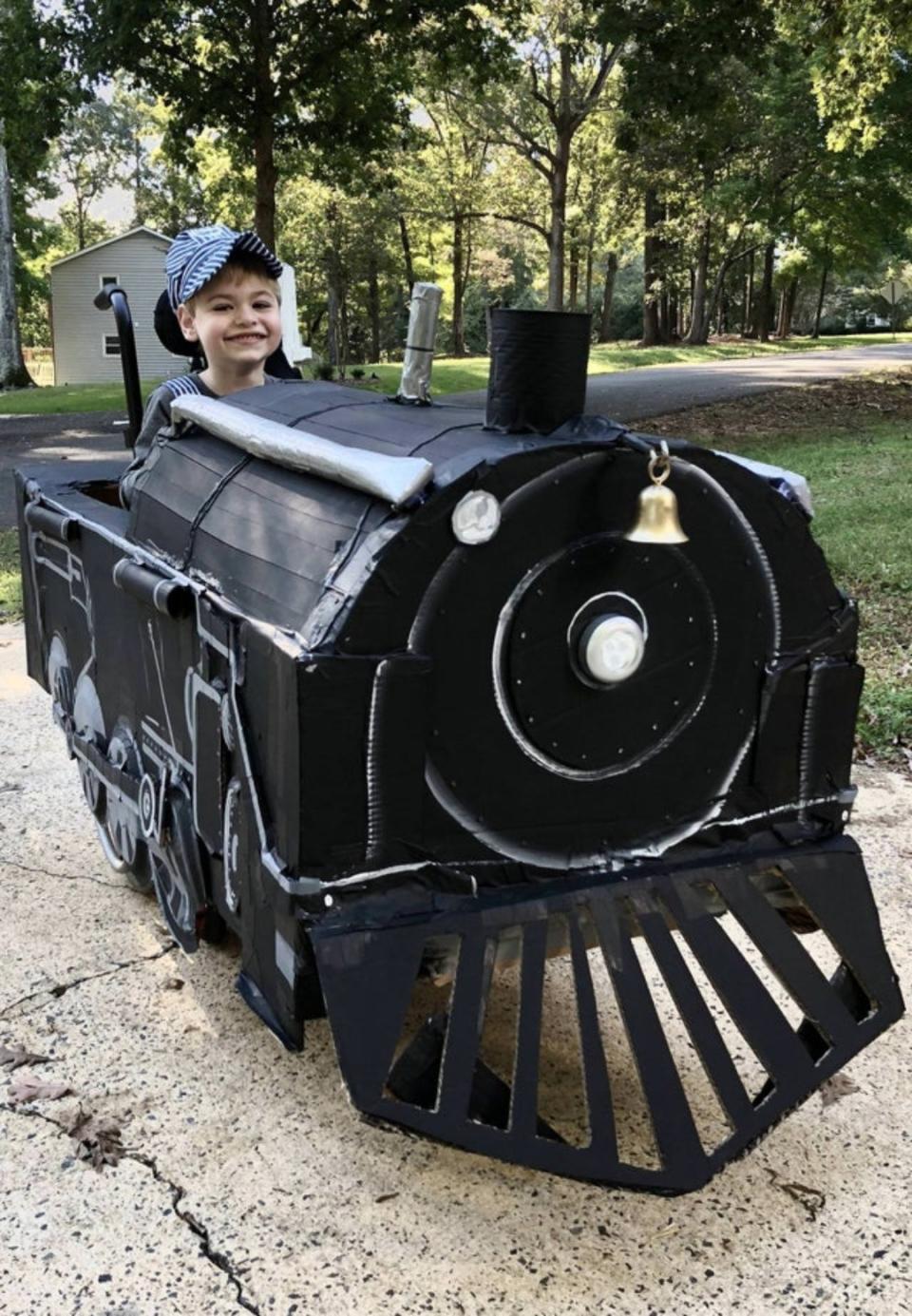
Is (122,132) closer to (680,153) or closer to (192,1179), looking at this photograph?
(680,153)

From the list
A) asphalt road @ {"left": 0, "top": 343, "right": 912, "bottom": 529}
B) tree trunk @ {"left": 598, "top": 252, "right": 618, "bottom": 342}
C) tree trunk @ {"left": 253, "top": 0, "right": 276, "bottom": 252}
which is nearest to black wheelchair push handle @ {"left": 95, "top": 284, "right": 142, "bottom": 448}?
asphalt road @ {"left": 0, "top": 343, "right": 912, "bottom": 529}

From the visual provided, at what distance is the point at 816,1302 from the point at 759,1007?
491 mm

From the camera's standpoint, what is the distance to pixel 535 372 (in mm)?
2309

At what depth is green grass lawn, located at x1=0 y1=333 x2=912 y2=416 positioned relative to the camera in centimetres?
A: 1945

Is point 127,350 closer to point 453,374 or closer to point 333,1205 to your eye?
point 333,1205

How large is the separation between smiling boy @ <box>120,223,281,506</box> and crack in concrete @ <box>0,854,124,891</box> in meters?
1.13

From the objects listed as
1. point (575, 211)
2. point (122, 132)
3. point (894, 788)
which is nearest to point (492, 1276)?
point (894, 788)

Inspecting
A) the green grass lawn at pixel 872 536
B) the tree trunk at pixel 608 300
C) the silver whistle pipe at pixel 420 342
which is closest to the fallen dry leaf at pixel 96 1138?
the silver whistle pipe at pixel 420 342

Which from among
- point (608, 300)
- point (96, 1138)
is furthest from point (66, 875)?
point (608, 300)

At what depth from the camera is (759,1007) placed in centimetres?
232

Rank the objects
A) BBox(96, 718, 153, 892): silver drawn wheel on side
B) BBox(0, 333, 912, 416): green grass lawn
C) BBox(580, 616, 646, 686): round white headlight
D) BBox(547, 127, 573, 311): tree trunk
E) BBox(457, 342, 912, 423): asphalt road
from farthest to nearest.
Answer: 1. BBox(547, 127, 573, 311): tree trunk
2. BBox(0, 333, 912, 416): green grass lawn
3. BBox(457, 342, 912, 423): asphalt road
4. BBox(96, 718, 153, 892): silver drawn wheel on side
5. BBox(580, 616, 646, 686): round white headlight

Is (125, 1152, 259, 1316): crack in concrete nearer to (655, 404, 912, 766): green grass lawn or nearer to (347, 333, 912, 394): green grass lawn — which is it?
(655, 404, 912, 766): green grass lawn

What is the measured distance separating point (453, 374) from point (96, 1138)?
68.6ft

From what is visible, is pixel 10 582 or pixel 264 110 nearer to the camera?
pixel 10 582
